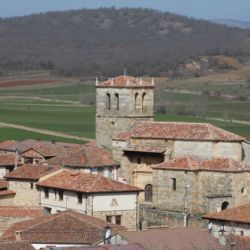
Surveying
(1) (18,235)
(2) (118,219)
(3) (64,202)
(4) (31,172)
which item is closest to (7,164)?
(4) (31,172)

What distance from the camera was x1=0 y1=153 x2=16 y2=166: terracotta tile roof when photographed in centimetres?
4653

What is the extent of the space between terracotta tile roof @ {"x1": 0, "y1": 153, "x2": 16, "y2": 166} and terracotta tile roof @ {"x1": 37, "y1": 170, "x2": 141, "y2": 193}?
25.4ft

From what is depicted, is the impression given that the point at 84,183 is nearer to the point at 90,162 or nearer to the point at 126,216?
the point at 126,216

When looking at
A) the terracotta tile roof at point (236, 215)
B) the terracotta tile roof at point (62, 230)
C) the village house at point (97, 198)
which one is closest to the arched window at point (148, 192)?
the village house at point (97, 198)

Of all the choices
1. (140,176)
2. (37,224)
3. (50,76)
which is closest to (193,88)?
(50,76)

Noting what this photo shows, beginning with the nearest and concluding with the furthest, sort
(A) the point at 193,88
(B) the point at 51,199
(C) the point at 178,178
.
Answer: (B) the point at 51,199 → (C) the point at 178,178 → (A) the point at 193,88

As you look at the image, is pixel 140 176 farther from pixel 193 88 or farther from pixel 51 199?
pixel 193 88

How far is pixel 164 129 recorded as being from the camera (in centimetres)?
4297

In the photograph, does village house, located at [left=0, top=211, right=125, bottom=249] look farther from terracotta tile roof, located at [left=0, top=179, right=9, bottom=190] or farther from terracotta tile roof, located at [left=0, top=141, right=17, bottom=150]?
terracotta tile roof, located at [left=0, top=141, right=17, bottom=150]

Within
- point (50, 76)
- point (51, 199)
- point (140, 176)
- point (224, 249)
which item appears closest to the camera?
point (224, 249)

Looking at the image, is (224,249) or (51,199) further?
(51,199)

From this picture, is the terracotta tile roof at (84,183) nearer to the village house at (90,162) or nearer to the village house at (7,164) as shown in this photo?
the village house at (90,162)

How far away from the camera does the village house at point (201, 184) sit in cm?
4025

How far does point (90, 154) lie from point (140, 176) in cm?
217
